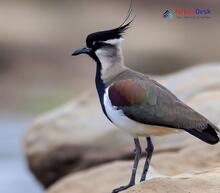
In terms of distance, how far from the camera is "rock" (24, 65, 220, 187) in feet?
38.4

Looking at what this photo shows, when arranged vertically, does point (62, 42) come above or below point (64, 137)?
below

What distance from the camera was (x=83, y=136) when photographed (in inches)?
472

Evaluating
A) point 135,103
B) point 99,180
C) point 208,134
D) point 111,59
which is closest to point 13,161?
point 99,180

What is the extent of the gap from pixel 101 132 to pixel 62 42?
1457 cm

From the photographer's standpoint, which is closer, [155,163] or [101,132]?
[155,163]

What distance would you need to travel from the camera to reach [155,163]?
10125 millimetres

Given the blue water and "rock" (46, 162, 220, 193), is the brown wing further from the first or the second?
the blue water

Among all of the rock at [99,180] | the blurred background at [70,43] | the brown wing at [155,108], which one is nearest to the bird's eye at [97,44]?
the brown wing at [155,108]

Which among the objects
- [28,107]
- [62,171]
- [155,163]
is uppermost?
[155,163]

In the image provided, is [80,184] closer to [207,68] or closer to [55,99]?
[207,68]

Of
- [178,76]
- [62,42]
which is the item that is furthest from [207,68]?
[62,42]

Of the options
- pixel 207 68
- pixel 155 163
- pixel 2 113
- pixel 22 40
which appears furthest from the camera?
pixel 22 40

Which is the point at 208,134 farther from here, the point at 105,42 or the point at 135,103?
the point at 105,42

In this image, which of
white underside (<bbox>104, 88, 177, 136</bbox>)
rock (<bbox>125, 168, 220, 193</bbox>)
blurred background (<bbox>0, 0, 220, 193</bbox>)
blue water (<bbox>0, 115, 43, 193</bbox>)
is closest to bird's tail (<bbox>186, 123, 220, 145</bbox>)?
white underside (<bbox>104, 88, 177, 136</bbox>)
